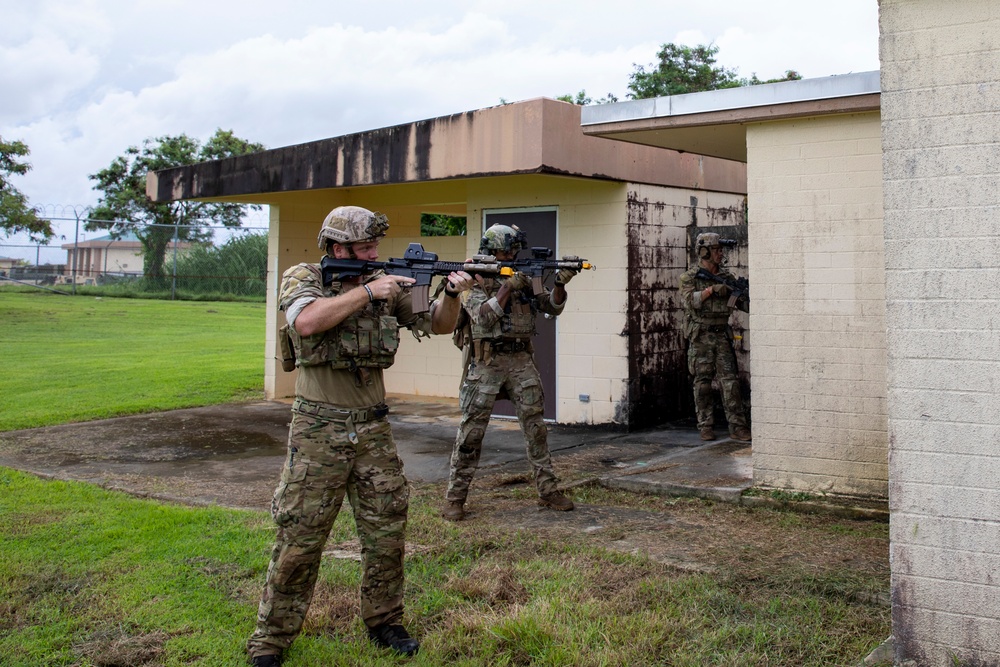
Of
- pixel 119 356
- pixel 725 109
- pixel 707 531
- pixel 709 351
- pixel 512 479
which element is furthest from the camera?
pixel 119 356

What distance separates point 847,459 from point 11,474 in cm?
646

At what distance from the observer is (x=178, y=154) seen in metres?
32.6

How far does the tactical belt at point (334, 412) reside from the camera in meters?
4.16

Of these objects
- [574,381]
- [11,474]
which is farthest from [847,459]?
[11,474]

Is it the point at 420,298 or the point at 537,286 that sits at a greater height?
the point at 537,286

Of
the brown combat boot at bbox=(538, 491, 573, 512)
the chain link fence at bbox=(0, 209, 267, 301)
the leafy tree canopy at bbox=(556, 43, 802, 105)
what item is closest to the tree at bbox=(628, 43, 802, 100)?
the leafy tree canopy at bbox=(556, 43, 802, 105)

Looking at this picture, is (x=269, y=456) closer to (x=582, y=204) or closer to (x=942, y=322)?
(x=582, y=204)

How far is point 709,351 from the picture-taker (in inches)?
370

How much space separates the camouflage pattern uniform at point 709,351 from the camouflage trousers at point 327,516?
5635 millimetres

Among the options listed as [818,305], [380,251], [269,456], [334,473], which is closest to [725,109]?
[818,305]

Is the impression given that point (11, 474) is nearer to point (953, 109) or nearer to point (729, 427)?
point (729, 427)

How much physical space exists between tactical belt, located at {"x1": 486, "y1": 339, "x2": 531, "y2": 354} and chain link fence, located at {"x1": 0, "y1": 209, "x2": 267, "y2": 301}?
2116cm

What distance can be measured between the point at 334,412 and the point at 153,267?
25236mm

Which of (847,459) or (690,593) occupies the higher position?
(847,459)
